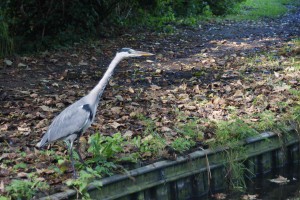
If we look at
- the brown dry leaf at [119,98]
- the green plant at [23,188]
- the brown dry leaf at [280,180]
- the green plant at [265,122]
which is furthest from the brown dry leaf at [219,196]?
the brown dry leaf at [119,98]

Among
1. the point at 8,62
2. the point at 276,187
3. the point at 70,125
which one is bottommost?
the point at 276,187

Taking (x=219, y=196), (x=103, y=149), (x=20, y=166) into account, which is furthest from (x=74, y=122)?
(x=219, y=196)

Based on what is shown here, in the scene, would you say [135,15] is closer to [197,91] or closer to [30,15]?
[30,15]

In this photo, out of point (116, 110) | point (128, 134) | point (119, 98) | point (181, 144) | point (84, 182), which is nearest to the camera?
point (84, 182)

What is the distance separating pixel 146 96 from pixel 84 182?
3.62 meters

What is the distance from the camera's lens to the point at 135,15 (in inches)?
717

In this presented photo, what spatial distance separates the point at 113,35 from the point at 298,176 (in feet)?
29.4

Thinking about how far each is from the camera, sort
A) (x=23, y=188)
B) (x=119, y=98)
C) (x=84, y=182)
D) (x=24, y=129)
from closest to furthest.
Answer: (x=23, y=188) → (x=84, y=182) → (x=24, y=129) → (x=119, y=98)

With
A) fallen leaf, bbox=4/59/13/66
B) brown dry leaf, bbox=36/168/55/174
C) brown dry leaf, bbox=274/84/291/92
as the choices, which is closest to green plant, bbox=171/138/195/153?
brown dry leaf, bbox=36/168/55/174

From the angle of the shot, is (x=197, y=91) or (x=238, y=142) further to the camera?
(x=197, y=91)

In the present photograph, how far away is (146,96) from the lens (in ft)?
29.1

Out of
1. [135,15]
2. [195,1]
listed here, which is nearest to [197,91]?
[135,15]

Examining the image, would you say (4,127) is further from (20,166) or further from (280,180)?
(280,180)

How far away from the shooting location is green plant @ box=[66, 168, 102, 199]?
212 inches
